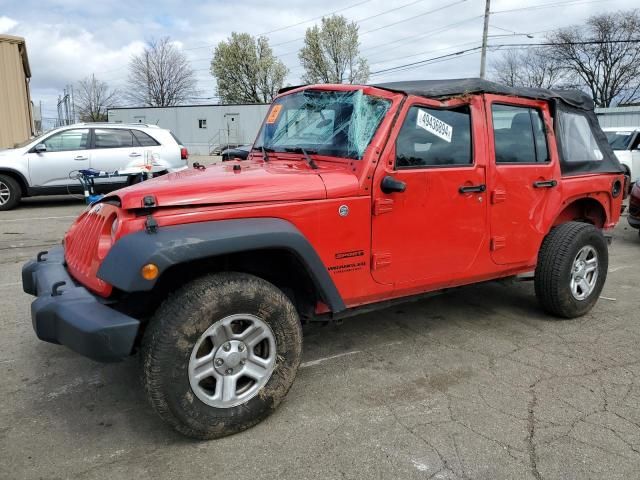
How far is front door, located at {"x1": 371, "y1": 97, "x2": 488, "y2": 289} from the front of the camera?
3.27m

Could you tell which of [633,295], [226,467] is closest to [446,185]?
[226,467]

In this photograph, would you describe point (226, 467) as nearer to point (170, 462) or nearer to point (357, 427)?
point (170, 462)

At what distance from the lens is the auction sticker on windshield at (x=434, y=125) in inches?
136

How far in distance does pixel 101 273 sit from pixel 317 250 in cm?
111

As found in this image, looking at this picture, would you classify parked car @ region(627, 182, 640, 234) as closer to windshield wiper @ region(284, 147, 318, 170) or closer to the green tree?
windshield wiper @ region(284, 147, 318, 170)

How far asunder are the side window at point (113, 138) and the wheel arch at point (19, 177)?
1532 mm

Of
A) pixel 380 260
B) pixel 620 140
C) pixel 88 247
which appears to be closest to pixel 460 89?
pixel 380 260

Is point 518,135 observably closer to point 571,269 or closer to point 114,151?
point 571,269

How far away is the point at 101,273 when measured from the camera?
2.55 m

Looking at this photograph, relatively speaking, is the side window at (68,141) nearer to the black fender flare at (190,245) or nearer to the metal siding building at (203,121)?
the black fender flare at (190,245)

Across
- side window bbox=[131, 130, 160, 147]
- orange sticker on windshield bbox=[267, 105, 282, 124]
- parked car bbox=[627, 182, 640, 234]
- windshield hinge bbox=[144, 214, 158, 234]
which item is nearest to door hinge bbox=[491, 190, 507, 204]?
orange sticker on windshield bbox=[267, 105, 282, 124]

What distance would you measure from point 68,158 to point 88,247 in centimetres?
875

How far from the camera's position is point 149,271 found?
2451mm

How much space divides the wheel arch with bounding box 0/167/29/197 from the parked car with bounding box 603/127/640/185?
12835mm
